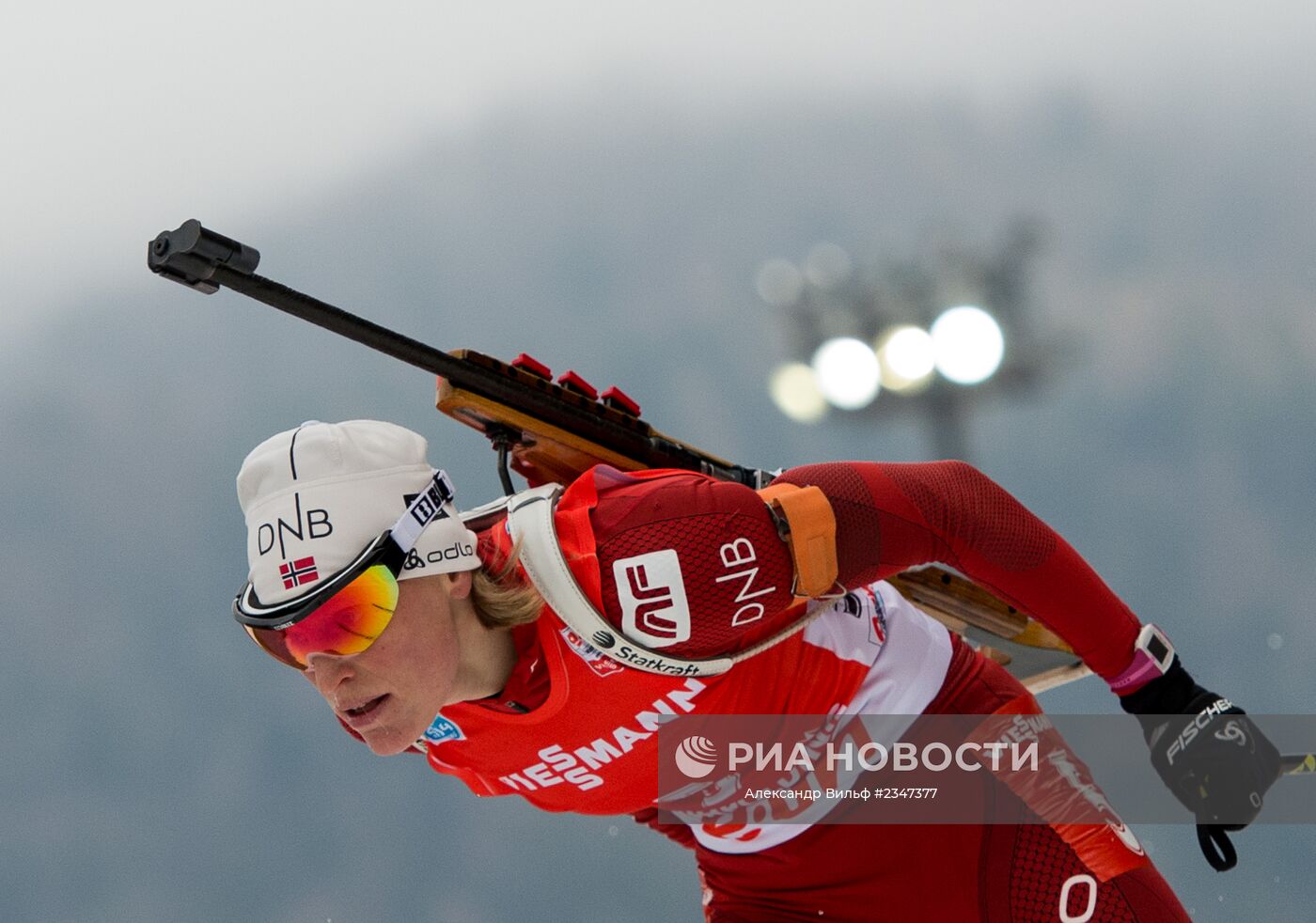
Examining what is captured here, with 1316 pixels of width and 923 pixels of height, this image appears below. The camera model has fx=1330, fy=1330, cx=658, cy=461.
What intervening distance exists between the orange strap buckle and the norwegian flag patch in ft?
1.83

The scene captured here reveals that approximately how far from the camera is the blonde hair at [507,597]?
5.58 ft

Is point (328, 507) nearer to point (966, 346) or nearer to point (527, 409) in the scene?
point (527, 409)

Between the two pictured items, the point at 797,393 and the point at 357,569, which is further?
the point at 797,393

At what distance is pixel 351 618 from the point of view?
159 centimetres

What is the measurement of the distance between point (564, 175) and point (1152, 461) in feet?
8.95

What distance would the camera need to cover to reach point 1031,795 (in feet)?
6.02

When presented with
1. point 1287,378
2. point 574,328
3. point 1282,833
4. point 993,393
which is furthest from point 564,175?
point 1282,833

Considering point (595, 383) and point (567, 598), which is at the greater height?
point (595, 383)

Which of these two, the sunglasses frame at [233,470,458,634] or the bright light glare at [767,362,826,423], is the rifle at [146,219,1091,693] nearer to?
the sunglasses frame at [233,470,458,634]

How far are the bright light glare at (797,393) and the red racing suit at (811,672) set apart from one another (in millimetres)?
3100

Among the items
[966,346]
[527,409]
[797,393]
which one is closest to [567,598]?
[527,409]

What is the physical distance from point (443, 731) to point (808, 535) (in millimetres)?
612

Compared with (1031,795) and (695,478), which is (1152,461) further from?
(695,478)

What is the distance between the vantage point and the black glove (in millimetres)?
1623
